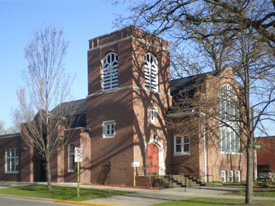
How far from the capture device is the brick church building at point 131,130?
24.1 meters

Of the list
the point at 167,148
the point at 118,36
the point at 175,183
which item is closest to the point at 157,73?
the point at 118,36

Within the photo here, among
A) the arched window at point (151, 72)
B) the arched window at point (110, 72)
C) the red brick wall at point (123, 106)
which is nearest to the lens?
the red brick wall at point (123, 106)

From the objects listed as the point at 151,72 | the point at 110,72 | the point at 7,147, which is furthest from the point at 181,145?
the point at 7,147

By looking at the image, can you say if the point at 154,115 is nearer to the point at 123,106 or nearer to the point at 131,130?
the point at 123,106

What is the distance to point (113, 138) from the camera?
2477 cm

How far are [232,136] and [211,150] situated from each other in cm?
443

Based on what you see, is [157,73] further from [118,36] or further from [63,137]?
[63,137]

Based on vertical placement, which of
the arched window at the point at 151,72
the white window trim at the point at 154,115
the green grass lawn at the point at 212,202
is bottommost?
the green grass lawn at the point at 212,202

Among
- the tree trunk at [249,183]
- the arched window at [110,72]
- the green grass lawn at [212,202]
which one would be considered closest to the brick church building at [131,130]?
the arched window at [110,72]

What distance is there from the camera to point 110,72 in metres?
25.8

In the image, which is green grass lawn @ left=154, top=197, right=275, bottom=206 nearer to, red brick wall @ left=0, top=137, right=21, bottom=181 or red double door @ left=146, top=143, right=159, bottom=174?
red double door @ left=146, top=143, right=159, bottom=174

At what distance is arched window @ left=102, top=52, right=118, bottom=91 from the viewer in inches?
1006

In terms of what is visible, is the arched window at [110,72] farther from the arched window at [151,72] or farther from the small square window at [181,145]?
the small square window at [181,145]

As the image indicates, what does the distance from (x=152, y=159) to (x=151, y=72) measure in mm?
6492
